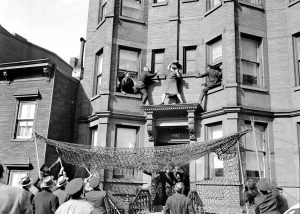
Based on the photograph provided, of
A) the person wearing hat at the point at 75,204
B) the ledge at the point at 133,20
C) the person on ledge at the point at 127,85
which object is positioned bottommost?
the person wearing hat at the point at 75,204

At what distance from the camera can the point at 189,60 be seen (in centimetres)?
1502

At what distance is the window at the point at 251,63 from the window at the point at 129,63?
4.67 meters

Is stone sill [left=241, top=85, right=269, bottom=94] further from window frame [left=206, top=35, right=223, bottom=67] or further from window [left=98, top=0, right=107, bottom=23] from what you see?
window [left=98, top=0, right=107, bottom=23]

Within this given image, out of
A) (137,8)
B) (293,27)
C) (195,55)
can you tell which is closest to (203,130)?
(195,55)

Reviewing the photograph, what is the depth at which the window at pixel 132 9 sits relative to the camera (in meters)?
15.8

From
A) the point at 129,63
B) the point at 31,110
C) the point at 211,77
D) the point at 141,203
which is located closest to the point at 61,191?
the point at 141,203

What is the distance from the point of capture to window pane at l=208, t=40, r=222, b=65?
1406 cm

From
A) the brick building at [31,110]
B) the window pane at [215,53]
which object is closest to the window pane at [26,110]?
the brick building at [31,110]

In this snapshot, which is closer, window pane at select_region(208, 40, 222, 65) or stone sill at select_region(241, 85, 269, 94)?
stone sill at select_region(241, 85, 269, 94)

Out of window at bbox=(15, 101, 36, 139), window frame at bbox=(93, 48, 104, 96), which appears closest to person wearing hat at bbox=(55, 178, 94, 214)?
window at bbox=(15, 101, 36, 139)

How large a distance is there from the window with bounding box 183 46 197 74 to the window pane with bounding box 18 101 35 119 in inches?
269

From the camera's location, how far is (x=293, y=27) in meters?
13.5

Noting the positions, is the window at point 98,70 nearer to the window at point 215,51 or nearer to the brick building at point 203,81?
the brick building at point 203,81

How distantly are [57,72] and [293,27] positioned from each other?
999 centimetres
